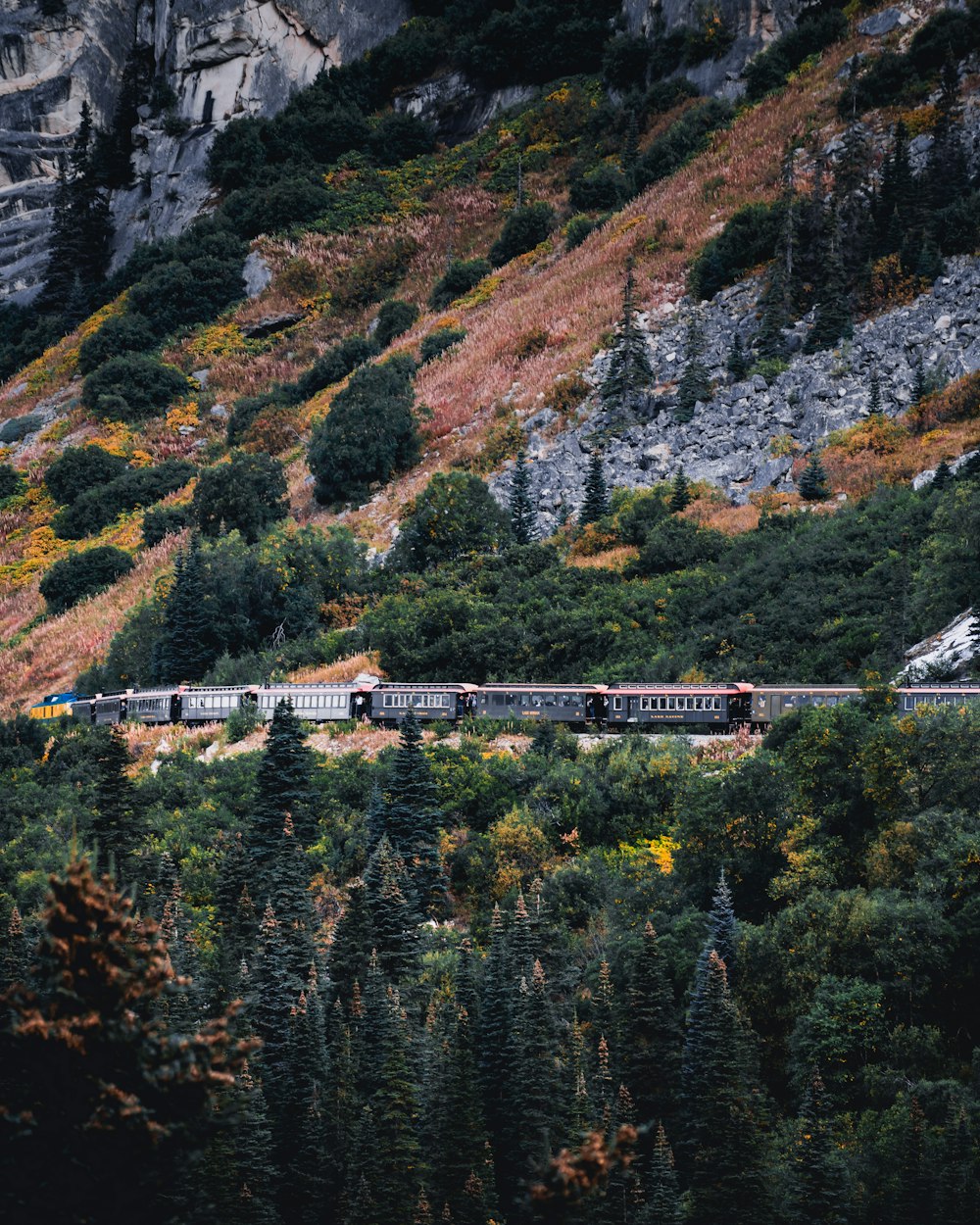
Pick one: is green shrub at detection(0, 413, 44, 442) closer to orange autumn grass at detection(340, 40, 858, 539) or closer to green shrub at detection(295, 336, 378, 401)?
green shrub at detection(295, 336, 378, 401)

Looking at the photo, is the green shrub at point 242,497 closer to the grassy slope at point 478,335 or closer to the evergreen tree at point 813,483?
the grassy slope at point 478,335

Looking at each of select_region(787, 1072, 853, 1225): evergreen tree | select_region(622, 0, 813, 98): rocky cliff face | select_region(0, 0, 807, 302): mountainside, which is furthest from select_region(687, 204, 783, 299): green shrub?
select_region(787, 1072, 853, 1225): evergreen tree

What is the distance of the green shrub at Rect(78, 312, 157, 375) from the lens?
10406 centimetres

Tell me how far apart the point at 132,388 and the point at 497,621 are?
45.8 meters

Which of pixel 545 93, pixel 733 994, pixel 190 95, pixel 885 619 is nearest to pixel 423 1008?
pixel 733 994

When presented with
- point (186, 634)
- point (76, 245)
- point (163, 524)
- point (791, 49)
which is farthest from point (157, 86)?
point (186, 634)

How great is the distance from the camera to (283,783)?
47.8 meters

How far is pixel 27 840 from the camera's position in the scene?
48562mm

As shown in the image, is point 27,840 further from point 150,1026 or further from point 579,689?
point 150,1026

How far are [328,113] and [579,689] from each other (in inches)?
3119

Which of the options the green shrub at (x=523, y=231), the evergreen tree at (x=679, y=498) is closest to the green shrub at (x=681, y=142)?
the green shrub at (x=523, y=231)

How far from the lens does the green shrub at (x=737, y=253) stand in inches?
3110

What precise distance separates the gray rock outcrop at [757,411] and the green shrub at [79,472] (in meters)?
27.1

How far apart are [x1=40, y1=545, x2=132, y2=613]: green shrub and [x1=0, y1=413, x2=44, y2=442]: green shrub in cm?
2554
